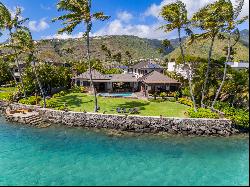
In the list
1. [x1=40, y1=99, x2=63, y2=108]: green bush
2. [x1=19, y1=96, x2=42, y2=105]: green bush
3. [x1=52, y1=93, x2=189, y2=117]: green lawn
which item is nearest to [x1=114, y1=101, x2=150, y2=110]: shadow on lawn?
[x1=52, y1=93, x2=189, y2=117]: green lawn

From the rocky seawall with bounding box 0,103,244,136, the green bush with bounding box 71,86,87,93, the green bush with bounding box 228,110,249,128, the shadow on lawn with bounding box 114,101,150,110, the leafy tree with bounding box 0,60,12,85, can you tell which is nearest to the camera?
the green bush with bounding box 228,110,249,128

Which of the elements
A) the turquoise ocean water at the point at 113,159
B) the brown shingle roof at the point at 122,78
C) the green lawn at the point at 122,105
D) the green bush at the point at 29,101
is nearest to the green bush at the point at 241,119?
the turquoise ocean water at the point at 113,159

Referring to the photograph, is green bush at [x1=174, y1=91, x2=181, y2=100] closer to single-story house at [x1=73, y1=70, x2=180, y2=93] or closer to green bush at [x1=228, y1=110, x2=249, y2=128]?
single-story house at [x1=73, y1=70, x2=180, y2=93]

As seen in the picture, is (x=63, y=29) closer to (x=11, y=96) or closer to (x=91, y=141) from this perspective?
(x=91, y=141)

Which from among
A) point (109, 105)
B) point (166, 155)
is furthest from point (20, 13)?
point (166, 155)

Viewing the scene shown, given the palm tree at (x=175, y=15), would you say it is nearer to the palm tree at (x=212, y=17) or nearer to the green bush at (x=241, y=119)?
the palm tree at (x=212, y=17)

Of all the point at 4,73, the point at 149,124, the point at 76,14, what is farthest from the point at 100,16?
the point at 4,73

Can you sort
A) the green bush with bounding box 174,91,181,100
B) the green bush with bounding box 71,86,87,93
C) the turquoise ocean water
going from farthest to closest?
the green bush with bounding box 71,86,87,93, the green bush with bounding box 174,91,181,100, the turquoise ocean water
